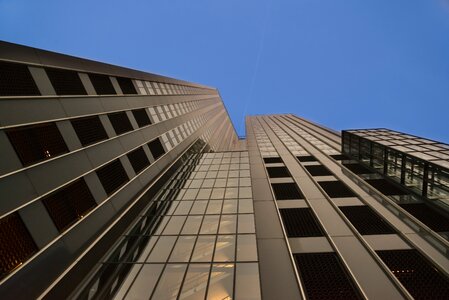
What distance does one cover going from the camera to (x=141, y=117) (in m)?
25.6

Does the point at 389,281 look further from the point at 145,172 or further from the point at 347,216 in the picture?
the point at 145,172

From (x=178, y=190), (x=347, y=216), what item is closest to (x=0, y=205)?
(x=178, y=190)

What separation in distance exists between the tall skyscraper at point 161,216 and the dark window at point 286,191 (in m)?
0.18

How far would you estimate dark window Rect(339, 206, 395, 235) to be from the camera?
16.5 metres

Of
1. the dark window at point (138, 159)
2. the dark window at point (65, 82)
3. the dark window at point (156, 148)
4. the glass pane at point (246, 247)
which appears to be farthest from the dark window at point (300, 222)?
the dark window at point (65, 82)

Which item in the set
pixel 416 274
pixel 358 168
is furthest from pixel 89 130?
pixel 358 168

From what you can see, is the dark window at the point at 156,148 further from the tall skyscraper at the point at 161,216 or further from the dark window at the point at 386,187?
the dark window at the point at 386,187

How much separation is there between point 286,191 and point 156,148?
1280 cm

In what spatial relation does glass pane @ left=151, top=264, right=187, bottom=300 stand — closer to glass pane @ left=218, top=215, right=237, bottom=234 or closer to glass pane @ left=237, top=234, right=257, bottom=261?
glass pane @ left=237, top=234, right=257, bottom=261

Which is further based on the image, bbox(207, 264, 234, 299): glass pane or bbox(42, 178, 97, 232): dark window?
bbox(42, 178, 97, 232): dark window

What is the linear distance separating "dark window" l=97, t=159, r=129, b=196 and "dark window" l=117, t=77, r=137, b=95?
955 centimetres

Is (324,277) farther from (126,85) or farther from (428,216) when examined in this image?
(126,85)

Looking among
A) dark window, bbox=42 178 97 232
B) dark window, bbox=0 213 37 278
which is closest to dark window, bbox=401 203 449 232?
dark window, bbox=42 178 97 232

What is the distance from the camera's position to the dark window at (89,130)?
51.8 ft
